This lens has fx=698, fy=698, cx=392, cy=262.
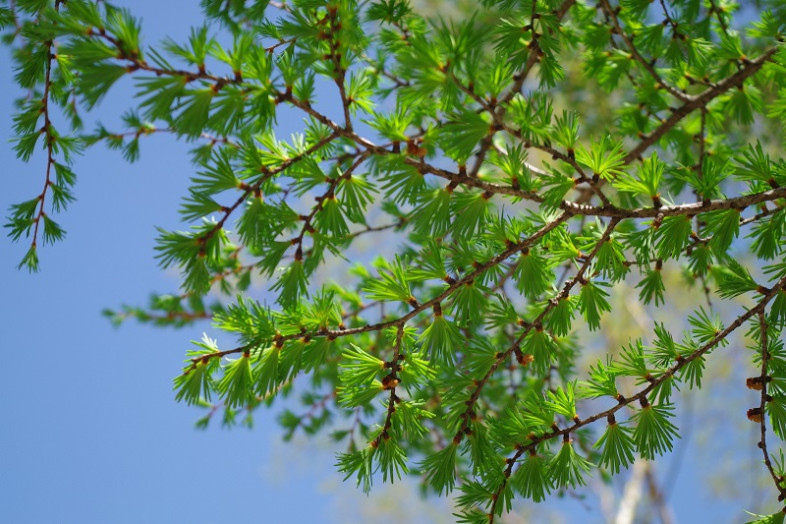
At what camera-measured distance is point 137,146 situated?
0.93m

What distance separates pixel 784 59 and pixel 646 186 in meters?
0.16

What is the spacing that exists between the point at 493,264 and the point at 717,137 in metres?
0.65

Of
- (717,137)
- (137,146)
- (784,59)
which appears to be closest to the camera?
(784,59)

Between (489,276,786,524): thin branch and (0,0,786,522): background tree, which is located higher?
(0,0,786,522): background tree

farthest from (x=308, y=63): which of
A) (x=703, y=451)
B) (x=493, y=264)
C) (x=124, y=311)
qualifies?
(x=703, y=451)

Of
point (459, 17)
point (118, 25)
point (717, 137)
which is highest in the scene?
point (459, 17)

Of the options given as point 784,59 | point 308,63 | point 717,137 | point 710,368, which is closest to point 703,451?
point 710,368

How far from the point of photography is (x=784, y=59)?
0.58 m

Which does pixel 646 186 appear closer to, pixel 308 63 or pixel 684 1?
pixel 308 63

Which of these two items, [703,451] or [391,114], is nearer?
[391,114]

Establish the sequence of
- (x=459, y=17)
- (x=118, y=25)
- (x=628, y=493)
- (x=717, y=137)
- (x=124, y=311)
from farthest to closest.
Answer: (x=628, y=493) < (x=459, y=17) < (x=124, y=311) < (x=717, y=137) < (x=118, y=25)

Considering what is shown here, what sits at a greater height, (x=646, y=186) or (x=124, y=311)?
(x=124, y=311)

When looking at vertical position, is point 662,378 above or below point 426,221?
below

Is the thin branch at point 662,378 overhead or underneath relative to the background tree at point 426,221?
underneath
